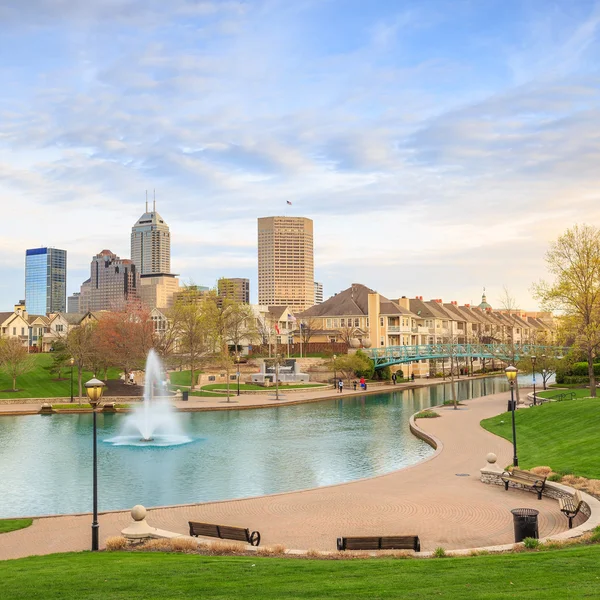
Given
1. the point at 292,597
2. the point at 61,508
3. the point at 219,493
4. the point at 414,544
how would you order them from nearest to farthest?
the point at 292,597 → the point at 414,544 → the point at 61,508 → the point at 219,493

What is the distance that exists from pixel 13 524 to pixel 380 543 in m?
11.4

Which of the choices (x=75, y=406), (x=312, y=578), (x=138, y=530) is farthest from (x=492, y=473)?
(x=75, y=406)

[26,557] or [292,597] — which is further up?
[292,597]

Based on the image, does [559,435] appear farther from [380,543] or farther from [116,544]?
[116,544]

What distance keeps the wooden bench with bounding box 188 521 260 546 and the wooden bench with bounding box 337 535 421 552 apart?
245 centimetres

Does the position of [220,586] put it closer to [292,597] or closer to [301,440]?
[292,597]

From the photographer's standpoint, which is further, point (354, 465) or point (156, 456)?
point (156, 456)

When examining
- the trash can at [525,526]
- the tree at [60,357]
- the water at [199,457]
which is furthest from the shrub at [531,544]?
the tree at [60,357]

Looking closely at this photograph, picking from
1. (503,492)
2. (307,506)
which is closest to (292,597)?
(307,506)

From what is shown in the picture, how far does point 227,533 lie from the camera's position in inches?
650

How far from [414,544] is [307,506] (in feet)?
21.5

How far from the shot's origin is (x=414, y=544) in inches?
595

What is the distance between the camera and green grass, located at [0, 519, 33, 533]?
18688 mm

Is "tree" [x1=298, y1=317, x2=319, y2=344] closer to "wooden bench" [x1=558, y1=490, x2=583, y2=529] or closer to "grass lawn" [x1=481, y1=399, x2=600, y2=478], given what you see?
"grass lawn" [x1=481, y1=399, x2=600, y2=478]
